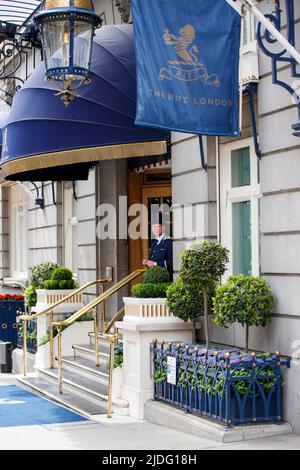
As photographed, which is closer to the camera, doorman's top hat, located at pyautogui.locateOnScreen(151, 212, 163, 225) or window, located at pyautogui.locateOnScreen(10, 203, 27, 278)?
doorman's top hat, located at pyautogui.locateOnScreen(151, 212, 163, 225)

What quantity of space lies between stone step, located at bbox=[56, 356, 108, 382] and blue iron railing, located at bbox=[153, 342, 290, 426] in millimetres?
3693

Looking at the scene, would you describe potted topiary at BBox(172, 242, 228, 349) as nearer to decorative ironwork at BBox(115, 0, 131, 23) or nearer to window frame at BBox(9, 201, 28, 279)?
decorative ironwork at BBox(115, 0, 131, 23)

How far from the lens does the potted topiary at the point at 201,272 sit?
10.9 m

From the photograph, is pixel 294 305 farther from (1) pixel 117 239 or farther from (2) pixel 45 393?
(1) pixel 117 239

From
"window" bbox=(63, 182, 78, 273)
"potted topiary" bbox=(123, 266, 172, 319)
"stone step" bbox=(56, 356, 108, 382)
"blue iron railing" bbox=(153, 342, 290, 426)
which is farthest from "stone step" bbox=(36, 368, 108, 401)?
"window" bbox=(63, 182, 78, 273)

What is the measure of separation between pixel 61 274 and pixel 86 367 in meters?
3.47

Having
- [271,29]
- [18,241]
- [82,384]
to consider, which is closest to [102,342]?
[82,384]

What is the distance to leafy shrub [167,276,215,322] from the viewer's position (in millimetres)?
11398

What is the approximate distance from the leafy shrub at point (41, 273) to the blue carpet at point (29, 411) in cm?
414

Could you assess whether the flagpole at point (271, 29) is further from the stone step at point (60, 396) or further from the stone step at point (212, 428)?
the stone step at point (60, 396)

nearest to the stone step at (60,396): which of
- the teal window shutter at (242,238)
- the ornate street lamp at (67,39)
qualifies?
the teal window shutter at (242,238)

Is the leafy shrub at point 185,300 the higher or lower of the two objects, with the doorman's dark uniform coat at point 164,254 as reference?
lower

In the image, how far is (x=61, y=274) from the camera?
1789cm

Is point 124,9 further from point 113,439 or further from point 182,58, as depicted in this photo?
point 113,439
